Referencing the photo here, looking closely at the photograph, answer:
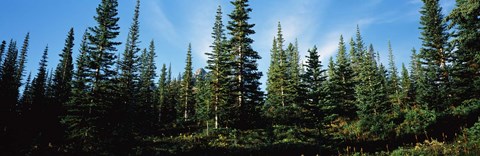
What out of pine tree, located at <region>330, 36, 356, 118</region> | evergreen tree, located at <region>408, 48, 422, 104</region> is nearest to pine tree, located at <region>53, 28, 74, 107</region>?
pine tree, located at <region>330, 36, 356, 118</region>

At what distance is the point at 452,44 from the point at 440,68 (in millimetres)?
21288

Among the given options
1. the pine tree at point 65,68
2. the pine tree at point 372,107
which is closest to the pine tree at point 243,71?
the pine tree at point 372,107

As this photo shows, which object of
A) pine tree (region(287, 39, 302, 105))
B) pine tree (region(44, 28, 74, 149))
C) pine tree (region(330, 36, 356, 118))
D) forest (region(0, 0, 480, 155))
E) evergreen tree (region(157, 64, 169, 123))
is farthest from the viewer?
evergreen tree (region(157, 64, 169, 123))

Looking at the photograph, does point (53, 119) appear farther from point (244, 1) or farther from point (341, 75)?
point (341, 75)

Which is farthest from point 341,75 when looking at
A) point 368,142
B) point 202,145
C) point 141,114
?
point 141,114

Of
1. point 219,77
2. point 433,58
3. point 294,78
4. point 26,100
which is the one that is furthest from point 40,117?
point 433,58

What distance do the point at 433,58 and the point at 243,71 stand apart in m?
24.1

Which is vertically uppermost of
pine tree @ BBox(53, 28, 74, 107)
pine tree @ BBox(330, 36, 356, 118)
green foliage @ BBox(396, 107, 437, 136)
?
pine tree @ BBox(53, 28, 74, 107)

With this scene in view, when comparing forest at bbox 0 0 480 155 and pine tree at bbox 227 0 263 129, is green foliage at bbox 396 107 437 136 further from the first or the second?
pine tree at bbox 227 0 263 129

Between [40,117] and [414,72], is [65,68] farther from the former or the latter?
[414,72]

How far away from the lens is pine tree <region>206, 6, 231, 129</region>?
3334 centimetres

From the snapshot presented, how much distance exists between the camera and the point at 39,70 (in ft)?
209

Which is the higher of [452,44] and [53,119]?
[452,44]

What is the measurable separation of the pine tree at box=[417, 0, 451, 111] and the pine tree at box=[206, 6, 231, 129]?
75.2 ft
